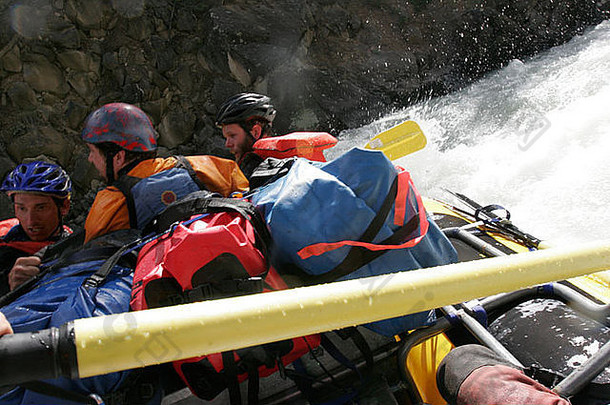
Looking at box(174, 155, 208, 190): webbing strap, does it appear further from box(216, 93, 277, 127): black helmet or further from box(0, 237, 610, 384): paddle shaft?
box(0, 237, 610, 384): paddle shaft

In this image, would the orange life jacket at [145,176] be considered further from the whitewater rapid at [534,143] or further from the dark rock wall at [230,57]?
the dark rock wall at [230,57]

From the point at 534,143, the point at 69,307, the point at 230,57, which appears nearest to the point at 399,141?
the point at 69,307

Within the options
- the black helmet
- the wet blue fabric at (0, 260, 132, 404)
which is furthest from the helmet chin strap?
the black helmet

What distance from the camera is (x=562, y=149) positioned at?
463 cm

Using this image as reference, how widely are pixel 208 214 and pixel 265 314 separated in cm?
73

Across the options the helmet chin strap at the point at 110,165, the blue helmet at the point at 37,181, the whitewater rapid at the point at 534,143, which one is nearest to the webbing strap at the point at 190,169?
the helmet chin strap at the point at 110,165

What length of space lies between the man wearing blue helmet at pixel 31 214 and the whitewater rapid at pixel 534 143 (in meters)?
2.52

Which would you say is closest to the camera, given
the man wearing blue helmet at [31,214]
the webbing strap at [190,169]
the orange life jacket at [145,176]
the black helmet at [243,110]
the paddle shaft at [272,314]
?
the paddle shaft at [272,314]

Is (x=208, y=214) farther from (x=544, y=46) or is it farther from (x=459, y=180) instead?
(x=544, y=46)

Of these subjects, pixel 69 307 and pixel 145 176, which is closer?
pixel 69 307

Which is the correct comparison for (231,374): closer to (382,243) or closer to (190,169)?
(382,243)

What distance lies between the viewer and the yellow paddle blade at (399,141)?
2287 mm

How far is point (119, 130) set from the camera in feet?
7.07

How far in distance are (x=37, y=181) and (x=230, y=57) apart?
6.82 m
